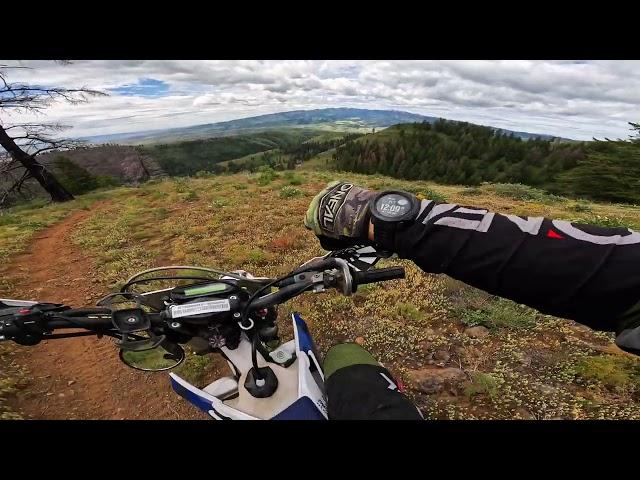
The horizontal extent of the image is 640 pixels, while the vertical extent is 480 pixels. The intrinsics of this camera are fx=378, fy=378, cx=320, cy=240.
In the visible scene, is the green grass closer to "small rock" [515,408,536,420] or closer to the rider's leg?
"small rock" [515,408,536,420]

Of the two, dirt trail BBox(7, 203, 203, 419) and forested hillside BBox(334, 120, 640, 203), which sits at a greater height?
dirt trail BBox(7, 203, 203, 419)

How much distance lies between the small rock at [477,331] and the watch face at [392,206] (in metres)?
3.68

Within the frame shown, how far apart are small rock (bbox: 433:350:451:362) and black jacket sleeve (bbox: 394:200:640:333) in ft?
9.92

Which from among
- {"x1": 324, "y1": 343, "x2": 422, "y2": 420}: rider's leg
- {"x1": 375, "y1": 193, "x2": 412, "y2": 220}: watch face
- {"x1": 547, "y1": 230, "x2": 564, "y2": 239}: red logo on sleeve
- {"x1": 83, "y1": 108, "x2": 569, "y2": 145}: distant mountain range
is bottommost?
{"x1": 83, "y1": 108, "x2": 569, "y2": 145}: distant mountain range

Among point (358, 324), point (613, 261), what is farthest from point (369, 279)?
point (358, 324)

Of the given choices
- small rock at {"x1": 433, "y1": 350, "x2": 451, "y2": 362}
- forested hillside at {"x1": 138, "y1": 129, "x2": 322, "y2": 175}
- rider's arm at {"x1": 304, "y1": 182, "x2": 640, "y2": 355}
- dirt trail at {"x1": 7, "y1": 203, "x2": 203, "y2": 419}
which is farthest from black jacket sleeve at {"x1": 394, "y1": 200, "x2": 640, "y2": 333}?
forested hillside at {"x1": 138, "y1": 129, "x2": 322, "y2": 175}

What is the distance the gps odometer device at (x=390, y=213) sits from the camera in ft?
5.31

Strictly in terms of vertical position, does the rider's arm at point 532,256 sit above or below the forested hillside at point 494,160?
above

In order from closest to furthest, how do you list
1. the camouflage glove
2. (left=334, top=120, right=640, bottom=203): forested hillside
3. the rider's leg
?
1. the rider's leg
2. the camouflage glove
3. (left=334, top=120, right=640, bottom=203): forested hillside

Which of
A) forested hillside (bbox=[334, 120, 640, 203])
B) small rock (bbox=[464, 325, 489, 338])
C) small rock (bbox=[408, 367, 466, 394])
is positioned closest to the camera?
small rock (bbox=[408, 367, 466, 394])

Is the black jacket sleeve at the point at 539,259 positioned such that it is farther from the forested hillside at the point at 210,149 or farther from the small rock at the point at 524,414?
the forested hillside at the point at 210,149

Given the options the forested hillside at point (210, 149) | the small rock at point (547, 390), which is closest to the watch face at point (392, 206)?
the small rock at point (547, 390)

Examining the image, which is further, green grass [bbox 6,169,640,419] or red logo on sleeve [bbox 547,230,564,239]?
green grass [bbox 6,169,640,419]

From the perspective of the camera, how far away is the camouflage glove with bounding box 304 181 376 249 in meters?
1.72
